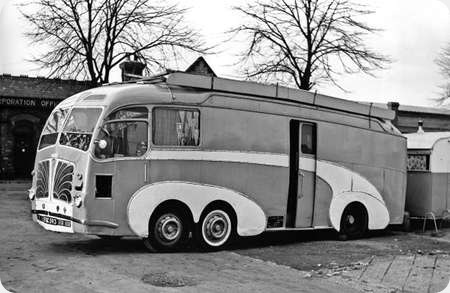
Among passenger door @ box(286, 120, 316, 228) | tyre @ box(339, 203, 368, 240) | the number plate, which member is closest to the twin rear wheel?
the number plate

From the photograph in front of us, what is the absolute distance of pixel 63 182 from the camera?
32.3 feet

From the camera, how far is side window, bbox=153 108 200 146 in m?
10.3

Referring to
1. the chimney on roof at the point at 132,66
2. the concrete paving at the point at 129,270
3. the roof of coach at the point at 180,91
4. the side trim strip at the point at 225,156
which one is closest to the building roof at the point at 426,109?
the chimney on roof at the point at 132,66

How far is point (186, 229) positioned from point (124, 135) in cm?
199

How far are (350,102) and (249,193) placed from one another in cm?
→ 349

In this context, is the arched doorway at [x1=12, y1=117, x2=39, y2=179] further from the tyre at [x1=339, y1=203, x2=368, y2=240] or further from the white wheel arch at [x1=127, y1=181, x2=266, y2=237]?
the white wheel arch at [x1=127, y1=181, x2=266, y2=237]

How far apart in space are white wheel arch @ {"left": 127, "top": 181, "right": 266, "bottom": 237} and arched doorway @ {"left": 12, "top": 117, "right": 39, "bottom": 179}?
74.7 ft

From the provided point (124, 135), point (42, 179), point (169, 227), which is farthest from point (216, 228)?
point (42, 179)

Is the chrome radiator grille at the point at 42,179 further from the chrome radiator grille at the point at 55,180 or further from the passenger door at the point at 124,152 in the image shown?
the passenger door at the point at 124,152

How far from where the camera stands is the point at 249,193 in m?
11.4

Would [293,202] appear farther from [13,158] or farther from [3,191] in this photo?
[13,158]

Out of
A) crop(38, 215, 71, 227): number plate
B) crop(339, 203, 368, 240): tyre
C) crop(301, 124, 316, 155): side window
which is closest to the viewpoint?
crop(38, 215, 71, 227): number plate

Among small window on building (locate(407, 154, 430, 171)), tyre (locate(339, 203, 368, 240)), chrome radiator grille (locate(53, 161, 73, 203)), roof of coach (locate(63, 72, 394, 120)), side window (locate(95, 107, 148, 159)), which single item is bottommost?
tyre (locate(339, 203, 368, 240))

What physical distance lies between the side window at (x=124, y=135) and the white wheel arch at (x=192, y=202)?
27.5 inches
